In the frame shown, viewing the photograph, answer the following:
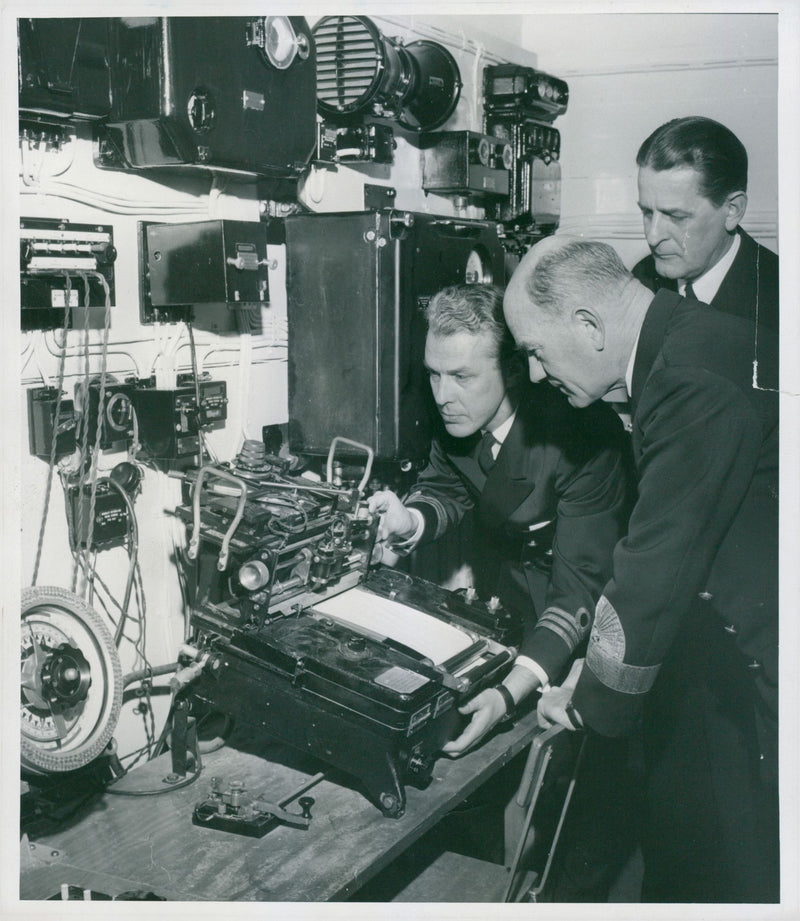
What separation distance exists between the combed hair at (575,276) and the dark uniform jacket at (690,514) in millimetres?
113

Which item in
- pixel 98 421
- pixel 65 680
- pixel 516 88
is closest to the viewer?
pixel 65 680

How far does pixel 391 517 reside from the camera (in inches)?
100

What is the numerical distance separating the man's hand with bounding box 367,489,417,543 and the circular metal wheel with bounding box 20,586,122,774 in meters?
0.91

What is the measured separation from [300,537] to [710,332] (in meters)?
0.96

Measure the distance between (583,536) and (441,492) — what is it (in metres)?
0.55

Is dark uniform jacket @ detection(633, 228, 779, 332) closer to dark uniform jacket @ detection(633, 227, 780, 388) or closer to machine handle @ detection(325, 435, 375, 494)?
dark uniform jacket @ detection(633, 227, 780, 388)

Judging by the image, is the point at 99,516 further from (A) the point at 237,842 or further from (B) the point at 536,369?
(B) the point at 536,369

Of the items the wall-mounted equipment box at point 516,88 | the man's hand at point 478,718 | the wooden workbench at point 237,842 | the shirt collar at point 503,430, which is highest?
the wall-mounted equipment box at point 516,88

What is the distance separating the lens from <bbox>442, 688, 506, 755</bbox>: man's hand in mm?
1971

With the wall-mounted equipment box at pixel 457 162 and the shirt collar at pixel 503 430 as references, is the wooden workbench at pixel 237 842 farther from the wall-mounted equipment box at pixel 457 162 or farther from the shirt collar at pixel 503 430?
the wall-mounted equipment box at pixel 457 162

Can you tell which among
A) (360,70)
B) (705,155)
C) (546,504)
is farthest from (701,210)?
(360,70)

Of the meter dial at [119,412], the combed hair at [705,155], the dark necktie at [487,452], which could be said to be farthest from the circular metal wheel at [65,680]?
the combed hair at [705,155]

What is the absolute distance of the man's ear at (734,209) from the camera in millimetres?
2588

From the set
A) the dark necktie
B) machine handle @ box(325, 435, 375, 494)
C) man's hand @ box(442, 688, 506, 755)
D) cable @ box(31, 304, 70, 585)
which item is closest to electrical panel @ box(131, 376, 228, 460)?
cable @ box(31, 304, 70, 585)
